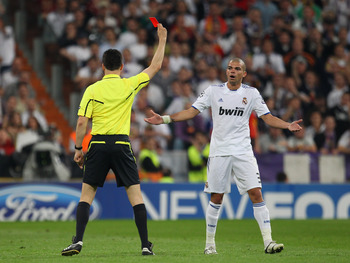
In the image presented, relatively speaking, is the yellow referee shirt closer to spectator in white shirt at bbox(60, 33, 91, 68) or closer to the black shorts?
→ the black shorts

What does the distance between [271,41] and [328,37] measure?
215 centimetres

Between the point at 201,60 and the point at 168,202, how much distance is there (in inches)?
176

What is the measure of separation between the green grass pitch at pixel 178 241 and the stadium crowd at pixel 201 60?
264 cm

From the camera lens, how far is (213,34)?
2158cm

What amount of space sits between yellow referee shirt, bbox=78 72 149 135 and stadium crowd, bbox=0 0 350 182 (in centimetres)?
862

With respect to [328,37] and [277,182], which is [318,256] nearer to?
[277,182]

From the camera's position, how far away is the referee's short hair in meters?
8.96

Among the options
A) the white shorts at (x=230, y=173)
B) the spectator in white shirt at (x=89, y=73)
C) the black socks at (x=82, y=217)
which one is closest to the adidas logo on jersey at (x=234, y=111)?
the white shorts at (x=230, y=173)

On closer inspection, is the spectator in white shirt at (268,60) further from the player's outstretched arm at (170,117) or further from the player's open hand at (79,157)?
the player's open hand at (79,157)

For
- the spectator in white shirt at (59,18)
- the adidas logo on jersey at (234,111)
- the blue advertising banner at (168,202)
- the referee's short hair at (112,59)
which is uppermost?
the spectator in white shirt at (59,18)

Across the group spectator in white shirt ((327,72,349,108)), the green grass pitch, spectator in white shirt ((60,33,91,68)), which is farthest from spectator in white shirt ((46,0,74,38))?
spectator in white shirt ((327,72,349,108))

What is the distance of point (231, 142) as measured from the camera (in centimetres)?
962

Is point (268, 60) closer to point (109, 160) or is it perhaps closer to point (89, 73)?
point (89, 73)

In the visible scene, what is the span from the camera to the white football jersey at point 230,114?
963 cm
